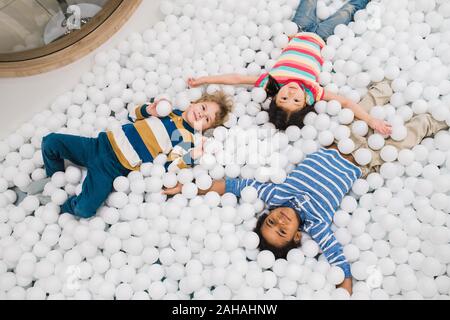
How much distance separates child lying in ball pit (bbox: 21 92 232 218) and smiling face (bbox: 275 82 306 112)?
0.21 meters

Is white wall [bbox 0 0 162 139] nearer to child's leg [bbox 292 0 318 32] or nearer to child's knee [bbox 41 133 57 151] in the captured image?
child's knee [bbox 41 133 57 151]

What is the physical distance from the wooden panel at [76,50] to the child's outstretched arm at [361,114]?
78 centimetres

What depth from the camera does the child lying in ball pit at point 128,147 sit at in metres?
1.35

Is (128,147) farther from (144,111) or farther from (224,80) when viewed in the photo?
(224,80)

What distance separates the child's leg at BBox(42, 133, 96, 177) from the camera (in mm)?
1352

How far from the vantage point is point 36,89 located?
1524mm

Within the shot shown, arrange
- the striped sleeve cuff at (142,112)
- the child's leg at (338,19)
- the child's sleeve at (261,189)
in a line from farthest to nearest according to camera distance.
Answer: the child's leg at (338,19), the striped sleeve cuff at (142,112), the child's sleeve at (261,189)

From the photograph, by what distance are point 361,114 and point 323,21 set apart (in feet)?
1.48

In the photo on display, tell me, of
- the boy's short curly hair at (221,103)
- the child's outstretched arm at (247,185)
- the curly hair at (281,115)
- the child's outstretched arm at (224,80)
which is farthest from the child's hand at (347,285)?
the child's outstretched arm at (224,80)

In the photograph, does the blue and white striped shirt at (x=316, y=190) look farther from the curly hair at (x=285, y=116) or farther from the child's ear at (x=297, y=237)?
the curly hair at (x=285, y=116)

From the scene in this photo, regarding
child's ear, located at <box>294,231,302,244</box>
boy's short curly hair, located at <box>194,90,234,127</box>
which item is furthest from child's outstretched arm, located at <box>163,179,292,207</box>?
boy's short curly hair, located at <box>194,90,234,127</box>
